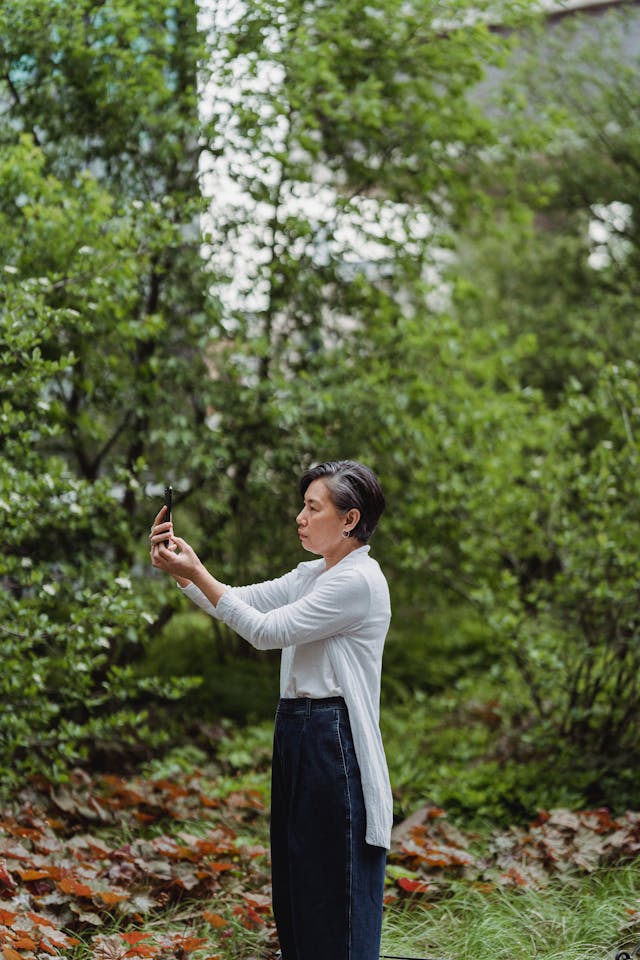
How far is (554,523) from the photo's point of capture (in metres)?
6.93

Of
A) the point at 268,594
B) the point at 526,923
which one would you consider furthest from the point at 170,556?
the point at 526,923

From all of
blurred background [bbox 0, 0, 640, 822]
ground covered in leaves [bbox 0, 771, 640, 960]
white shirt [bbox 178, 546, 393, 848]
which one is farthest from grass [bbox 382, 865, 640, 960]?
blurred background [bbox 0, 0, 640, 822]

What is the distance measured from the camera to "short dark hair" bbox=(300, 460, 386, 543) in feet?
11.0

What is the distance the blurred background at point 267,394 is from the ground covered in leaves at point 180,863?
37 cm

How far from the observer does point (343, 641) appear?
3.25 metres

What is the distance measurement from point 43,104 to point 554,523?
4.22m

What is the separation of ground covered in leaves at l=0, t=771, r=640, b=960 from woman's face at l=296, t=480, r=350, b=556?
1.65 meters

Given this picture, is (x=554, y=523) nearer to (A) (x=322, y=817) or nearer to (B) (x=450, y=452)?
(B) (x=450, y=452)

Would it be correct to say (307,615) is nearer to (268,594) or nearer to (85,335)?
(268,594)

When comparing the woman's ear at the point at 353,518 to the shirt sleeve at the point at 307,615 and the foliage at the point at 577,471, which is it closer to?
the shirt sleeve at the point at 307,615

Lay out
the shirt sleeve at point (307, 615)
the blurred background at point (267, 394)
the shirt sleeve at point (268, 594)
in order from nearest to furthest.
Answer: the shirt sleeve at point (307, 615), the shirt sleeve at point (268, 594), the blurred background at point (267, 394)

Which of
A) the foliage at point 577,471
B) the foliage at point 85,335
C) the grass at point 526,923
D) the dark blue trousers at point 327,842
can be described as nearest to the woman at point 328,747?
the dark blue trousers at point 327,842

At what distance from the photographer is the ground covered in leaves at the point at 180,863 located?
13.4ft

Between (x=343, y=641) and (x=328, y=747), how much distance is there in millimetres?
321
